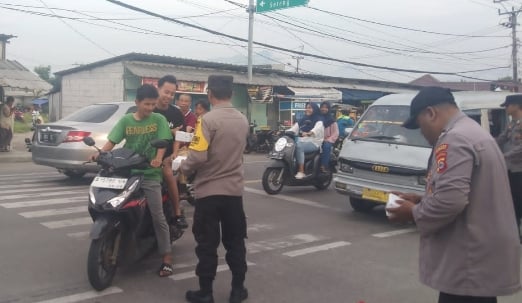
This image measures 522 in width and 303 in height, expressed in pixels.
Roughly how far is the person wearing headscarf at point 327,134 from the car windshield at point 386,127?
166 centimetres

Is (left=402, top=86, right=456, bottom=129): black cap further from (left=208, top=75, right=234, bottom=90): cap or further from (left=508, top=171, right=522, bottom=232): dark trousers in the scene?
(left=508, top=171, right=522, bottom=232): dark trousers

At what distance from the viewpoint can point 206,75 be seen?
896 inches

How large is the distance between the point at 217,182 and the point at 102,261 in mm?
1243

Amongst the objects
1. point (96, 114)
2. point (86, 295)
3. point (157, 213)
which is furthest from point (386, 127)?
point (96, 114)

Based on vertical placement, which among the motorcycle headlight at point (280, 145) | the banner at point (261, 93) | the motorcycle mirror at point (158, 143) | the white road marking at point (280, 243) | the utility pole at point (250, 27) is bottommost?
the white road marking at point (280, 243)

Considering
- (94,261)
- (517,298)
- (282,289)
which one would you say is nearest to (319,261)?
(282,289)

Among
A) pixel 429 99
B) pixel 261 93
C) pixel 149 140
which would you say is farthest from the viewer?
pixel 261 93

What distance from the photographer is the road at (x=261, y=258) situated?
4621mm

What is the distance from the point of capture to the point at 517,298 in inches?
183

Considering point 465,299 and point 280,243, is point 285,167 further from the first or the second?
point 465,299

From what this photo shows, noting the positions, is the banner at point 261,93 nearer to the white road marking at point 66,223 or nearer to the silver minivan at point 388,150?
the silver minivan at point 388,150

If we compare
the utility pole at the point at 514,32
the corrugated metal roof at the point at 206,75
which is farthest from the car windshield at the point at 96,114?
the utility pole at the point at 514,32

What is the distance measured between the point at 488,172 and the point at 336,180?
18.9 feet

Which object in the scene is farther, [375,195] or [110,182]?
[375,195]
